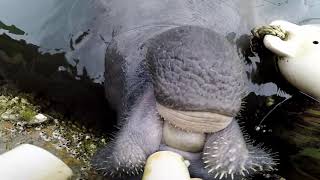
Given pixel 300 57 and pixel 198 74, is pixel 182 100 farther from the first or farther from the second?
pixel 300 57

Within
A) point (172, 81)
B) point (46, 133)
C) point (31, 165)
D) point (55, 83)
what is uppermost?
point (172, 81)

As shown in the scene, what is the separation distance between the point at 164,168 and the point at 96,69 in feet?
2.45

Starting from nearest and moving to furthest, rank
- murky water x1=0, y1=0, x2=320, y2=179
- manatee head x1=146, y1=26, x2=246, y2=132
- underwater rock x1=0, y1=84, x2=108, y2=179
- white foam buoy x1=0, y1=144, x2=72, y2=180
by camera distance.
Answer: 1. manatee head x1=146, y1=26, x2=246, y2=132
2. white foam buoy x1=0, y1=144, x2=72, y2=180
3. murky water x1=0, y1=0, x2=320, y2=179
4. underwater rock x1=0, y1=84, x2=108, y2=179

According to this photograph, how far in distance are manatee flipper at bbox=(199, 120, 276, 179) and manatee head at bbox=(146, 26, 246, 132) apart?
0.12m

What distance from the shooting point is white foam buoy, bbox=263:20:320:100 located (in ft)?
8.91

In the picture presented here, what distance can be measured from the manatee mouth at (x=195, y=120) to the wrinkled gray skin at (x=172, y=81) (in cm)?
2

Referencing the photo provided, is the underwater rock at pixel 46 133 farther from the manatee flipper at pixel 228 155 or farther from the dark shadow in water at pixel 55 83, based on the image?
the manatee flipper at pixel 228 155

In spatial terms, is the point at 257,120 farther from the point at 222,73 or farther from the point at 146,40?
the point at 222,73

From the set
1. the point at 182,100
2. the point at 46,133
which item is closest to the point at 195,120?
the point at 182,100

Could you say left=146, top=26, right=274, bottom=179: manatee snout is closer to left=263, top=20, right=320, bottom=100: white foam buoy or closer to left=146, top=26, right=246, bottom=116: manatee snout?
left=146, top=26, right=246, bottom=116: manatee snout

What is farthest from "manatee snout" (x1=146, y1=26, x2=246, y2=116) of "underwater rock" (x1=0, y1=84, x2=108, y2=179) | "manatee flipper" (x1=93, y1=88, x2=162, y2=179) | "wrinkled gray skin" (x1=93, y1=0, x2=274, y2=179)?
"underwater rock" (x1=0, y1=84, x2=108, y2=179)

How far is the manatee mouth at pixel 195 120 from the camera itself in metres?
2.07

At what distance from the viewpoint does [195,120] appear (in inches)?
82.3

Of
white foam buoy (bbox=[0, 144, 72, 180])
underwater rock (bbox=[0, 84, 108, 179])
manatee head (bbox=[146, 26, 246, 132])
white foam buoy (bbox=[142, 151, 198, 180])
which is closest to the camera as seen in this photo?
manatee head (bbox=[146, 26, 246, 132])
